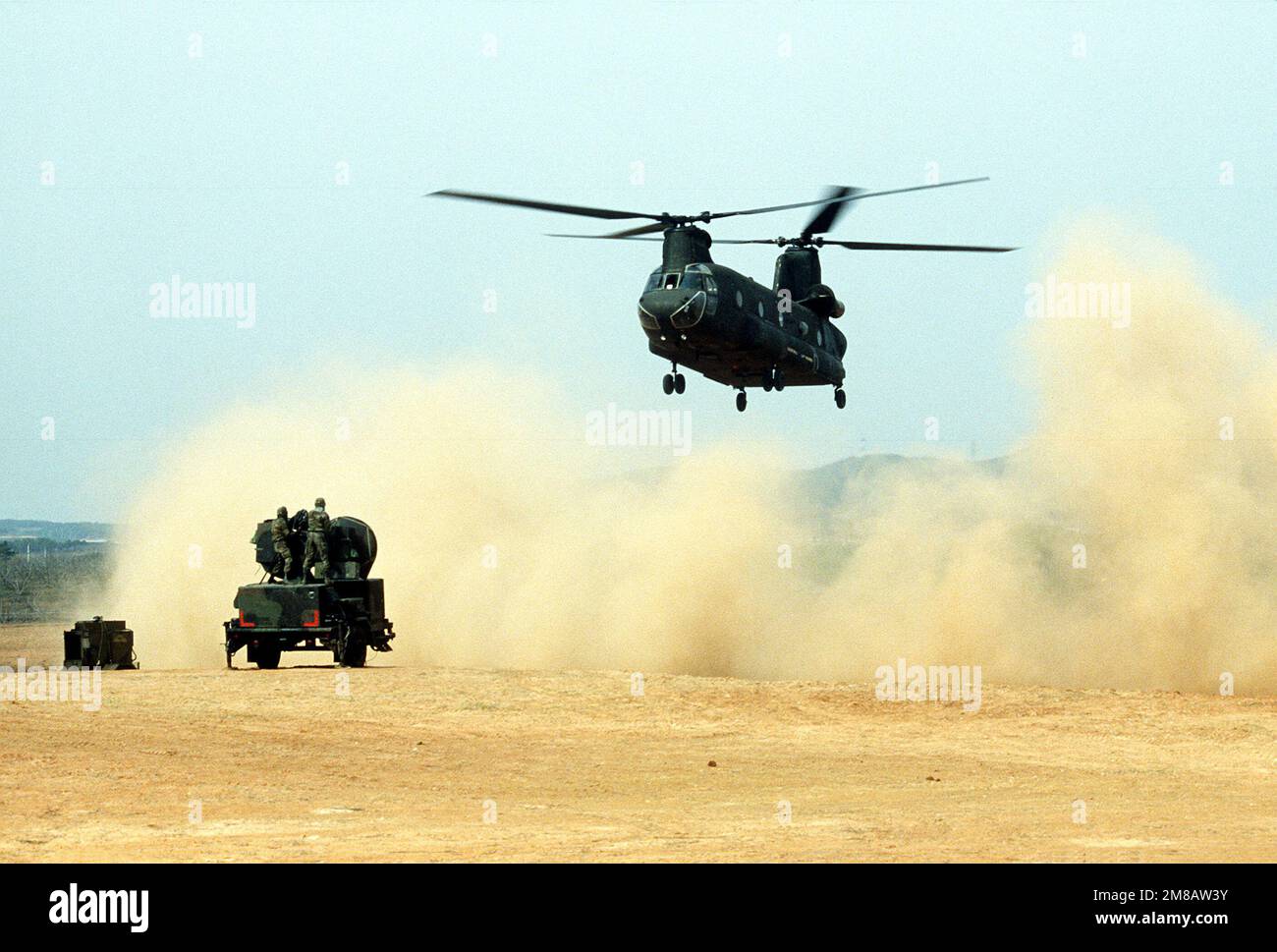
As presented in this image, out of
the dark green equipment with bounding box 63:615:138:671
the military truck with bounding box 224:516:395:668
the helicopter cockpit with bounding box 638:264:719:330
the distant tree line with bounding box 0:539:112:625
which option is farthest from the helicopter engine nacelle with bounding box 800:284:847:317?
the distant tree line with bounding box 0:539:112:625

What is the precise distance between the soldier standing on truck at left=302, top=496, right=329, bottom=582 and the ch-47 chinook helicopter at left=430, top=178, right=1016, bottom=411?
20.3 feet

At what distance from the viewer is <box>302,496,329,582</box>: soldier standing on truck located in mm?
30484

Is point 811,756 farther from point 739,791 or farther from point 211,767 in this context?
point 211,767

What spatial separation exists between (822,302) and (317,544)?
993 cm

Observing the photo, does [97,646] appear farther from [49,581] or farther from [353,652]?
[49,581]

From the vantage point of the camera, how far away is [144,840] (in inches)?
617

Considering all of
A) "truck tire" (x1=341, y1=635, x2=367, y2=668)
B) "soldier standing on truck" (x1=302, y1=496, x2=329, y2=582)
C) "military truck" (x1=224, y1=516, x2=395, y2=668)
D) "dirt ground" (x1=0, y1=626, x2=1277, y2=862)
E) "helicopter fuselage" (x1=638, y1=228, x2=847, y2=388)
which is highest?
"helicopter fuselage" (x1=638, y1=228, x2=847, y2=388)

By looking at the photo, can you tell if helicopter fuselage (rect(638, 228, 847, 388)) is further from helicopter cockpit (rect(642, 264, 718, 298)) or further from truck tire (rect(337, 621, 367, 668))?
truck tire (rect(337, 621, 367, 668))

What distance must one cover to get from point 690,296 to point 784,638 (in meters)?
15.5

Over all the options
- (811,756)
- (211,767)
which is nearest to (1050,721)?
(811,756)

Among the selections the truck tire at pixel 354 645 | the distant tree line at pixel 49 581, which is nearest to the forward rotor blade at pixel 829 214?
the truck tire at pixel 354 645

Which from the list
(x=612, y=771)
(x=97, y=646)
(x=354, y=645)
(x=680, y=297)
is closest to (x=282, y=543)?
(x=354, y=645)

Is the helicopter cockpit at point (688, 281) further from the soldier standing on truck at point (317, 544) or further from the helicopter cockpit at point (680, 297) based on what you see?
the soldier standing on truck at point (317, 544)

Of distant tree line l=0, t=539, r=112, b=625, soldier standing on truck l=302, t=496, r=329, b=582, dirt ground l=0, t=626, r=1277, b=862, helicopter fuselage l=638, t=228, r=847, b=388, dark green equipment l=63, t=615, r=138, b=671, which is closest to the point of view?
dirt ground l=0, t=626, r=1277, b=862
